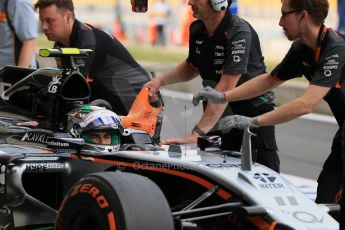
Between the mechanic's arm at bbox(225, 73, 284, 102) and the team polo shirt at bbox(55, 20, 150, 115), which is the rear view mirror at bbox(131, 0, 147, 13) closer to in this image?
the team polo shirt at bbox(55, 20, 150, 115)

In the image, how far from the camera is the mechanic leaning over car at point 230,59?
6086 millimetres

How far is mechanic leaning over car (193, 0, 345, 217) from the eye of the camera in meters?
5.32

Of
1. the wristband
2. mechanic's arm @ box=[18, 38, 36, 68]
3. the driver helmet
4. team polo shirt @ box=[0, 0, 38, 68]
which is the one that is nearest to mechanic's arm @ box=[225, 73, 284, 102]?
the wristband

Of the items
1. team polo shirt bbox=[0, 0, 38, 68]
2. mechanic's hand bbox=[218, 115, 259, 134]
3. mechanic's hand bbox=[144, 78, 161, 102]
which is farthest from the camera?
team polo shirt bbox=[0, 0, 38, 68]

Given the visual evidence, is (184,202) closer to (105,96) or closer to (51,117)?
(51,117)

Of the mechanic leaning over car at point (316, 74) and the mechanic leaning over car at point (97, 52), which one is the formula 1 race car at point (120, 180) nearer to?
the mechanic leaning over car at point (316, 74)

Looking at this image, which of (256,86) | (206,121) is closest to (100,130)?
(206,121)

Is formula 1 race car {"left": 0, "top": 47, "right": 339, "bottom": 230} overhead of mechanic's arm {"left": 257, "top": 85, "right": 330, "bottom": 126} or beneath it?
beneath

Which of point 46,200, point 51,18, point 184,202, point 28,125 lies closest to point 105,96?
point 51,18

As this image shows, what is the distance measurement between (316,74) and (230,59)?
89 cm

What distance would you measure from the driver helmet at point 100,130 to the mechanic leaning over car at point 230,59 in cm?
84

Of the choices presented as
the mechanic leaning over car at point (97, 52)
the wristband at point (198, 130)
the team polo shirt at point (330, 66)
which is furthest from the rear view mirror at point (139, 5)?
the wristband at point (198, 130)

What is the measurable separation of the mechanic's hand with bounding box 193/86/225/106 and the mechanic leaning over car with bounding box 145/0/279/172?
0.30m

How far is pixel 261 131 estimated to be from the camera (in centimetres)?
614
